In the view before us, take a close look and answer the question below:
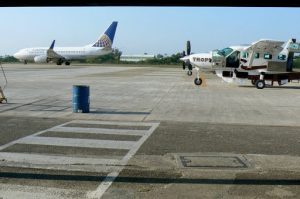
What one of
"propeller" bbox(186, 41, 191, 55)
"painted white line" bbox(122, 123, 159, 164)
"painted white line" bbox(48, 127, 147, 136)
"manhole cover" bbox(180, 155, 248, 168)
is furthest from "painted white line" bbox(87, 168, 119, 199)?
"propeller" bbox(186, 41, 191, 55)

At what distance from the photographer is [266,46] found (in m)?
28.1

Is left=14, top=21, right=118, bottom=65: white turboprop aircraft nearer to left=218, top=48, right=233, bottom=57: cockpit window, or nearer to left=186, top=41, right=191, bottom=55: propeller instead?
left=186, top=41, right=191, bottom=55: propeller

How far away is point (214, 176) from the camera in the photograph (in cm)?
708

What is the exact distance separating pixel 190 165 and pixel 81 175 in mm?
1858

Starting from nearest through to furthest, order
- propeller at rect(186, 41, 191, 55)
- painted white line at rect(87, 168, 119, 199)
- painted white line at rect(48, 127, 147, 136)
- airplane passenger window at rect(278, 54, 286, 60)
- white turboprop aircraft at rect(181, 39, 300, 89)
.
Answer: painted white line at rect(87, 168, 119, 199) < painted white line at rect(48, 127, 147, 136) < white turboprop aircraft at rect(181, 39, 300, 89) < airplane passenger window at rect(278, 54, 286, 60) < propeller at rect(186, 41, 191, 55)

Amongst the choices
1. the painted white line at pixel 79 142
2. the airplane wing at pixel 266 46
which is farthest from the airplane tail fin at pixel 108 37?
the painted white line at pixel 79 142

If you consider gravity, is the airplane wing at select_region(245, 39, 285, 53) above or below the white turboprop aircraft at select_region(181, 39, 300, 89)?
above

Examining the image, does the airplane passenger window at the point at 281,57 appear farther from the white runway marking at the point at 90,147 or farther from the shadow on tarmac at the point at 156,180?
the shadow on tarmac at the point at 156,180

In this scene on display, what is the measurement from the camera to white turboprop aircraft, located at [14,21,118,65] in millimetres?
83094

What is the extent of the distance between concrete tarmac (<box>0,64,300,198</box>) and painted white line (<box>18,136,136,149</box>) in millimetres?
20

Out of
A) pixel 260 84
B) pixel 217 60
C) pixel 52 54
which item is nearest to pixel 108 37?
pixel 52 54

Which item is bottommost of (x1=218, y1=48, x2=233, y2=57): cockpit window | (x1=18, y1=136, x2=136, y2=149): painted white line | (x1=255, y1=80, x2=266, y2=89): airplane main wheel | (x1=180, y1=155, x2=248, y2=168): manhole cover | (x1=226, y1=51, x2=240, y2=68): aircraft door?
(x1=255, y1=80, x2=266, y2=89): airplane main wheel

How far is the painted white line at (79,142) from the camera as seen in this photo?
9419mm
